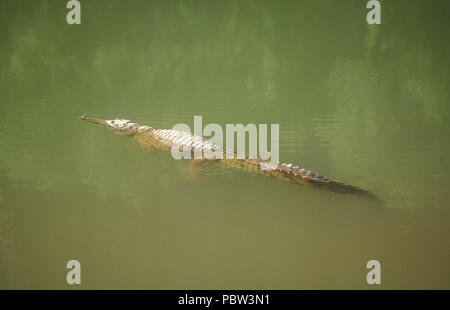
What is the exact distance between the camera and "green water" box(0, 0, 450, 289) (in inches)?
140

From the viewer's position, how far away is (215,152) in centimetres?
463

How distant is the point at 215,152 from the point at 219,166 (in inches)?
7.2

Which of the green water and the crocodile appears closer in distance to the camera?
the green water

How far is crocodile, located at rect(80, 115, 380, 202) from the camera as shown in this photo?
161 inches

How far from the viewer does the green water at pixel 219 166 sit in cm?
355

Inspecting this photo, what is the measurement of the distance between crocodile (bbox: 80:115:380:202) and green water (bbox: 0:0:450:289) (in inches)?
4.8

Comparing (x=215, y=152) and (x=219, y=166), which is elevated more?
(x=215, y=152)

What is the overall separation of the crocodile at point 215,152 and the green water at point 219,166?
0.12 metres

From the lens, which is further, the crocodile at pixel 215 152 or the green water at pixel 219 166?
the crocodile at pixel 215 152

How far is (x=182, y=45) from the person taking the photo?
8555 millimetres

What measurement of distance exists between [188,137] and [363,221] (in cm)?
228

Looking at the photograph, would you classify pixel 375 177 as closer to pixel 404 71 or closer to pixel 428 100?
pixel 428 100

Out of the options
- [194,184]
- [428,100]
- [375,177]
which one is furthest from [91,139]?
[428,100]
